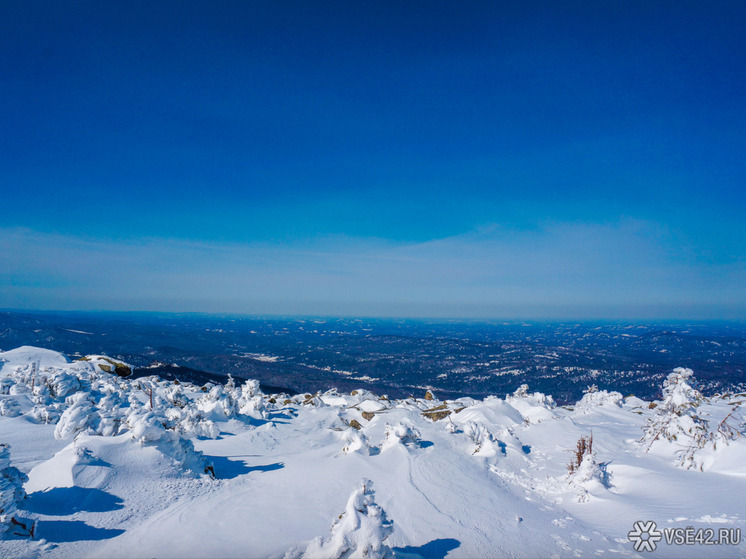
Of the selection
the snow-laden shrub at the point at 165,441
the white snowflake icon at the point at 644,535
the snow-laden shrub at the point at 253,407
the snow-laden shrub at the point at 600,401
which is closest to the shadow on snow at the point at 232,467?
the snow-laden shrub at the point at 165,441

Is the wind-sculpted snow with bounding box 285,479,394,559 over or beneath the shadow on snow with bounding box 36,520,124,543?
over

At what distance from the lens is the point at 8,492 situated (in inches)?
213

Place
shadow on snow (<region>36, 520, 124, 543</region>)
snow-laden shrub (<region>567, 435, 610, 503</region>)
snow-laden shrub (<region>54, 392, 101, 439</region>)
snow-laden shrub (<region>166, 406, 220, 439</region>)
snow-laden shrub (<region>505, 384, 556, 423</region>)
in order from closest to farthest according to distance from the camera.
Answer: shadow on snow (<region>36, 520, 124, 543</region>) < snow-laden shrub (<region>567, 435, 610, 503</region>) < snow-laden shrub (<region>54, 392, 101, 439</region>) < snow-laden shrub (<region>166, 406, 220, 439</region>) < snow-laden shrub (<region>505, 384, 556, 423</region>)

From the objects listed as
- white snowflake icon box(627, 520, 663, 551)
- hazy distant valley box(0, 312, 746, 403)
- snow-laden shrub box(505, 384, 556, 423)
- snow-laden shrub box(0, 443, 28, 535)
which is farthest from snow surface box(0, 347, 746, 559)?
hazy distant valley box(0, 312, 746, 403)

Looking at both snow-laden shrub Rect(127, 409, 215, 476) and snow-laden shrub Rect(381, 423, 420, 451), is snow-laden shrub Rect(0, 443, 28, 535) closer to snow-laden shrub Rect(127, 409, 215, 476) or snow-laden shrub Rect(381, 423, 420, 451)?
snow-laden shrub Rect(127, 409, 215, 476)

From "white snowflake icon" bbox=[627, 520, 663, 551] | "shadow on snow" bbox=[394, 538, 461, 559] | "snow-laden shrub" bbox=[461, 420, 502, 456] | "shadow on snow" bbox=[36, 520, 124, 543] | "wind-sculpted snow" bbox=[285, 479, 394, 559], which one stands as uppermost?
"wind-sculpted snow" bbox=[285, 479, 394, 559]

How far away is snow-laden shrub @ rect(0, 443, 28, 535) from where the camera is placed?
5.25m

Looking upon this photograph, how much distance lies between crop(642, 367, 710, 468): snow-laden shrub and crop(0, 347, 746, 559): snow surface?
0.17 ft

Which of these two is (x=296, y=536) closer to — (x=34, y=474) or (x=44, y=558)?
(x=44, y=558)

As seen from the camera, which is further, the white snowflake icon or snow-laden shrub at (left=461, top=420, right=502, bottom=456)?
snow-laden shrub at (left=461, top=420, right=502, bottom=456)

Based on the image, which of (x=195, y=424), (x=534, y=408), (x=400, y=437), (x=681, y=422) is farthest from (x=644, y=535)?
(x=195, y=424)

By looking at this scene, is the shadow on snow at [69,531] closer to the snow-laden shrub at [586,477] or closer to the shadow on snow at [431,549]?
the shadow on snow at [431,549]

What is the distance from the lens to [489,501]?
29.0 feet

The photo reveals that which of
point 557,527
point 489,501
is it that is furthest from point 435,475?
point 557,527
